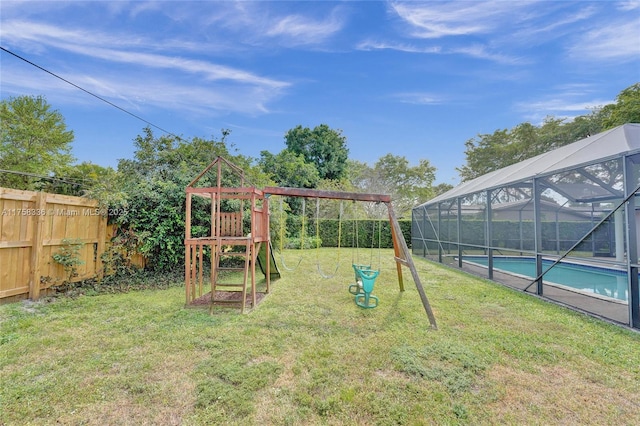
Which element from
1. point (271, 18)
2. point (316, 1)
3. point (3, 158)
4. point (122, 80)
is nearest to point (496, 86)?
point (316, 1)

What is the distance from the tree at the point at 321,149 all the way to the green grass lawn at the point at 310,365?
687 inches

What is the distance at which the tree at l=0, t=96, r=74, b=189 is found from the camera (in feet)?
55.6

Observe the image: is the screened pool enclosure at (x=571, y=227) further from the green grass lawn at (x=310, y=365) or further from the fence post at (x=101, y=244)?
the fence post at (x=101, y=244)

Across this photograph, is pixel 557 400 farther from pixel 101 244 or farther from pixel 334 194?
pixel 101 244

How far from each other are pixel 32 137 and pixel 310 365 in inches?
994

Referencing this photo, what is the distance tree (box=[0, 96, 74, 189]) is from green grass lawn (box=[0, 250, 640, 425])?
1855cm

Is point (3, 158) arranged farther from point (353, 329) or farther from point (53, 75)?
point (353, 329)

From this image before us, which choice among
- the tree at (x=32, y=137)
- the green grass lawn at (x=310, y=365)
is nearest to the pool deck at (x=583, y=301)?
the green grass lawn at (x=310, y=365)

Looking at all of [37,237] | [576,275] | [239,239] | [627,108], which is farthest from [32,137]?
[627,108]

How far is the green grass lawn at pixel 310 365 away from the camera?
1924 millimetres

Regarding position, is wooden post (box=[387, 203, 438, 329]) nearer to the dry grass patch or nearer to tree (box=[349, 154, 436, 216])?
the dry grass patch

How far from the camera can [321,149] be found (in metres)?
20.9

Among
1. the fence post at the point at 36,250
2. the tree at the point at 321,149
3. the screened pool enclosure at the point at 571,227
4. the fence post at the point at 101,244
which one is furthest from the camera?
the tree at the point at 321,149

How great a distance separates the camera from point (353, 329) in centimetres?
350
